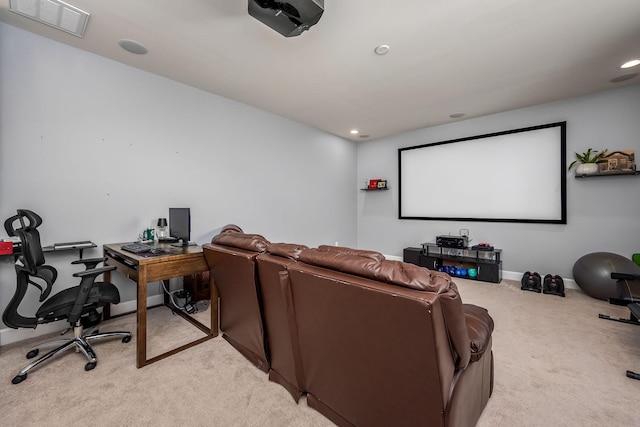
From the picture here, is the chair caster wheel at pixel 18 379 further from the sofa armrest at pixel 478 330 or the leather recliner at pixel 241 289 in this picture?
the sofa armrest at pixel 478 330

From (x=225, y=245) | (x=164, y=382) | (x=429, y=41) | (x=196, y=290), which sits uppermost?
(x=429, y=41)

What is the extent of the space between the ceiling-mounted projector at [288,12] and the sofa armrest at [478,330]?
207 centimetres

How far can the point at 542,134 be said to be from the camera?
4043mm

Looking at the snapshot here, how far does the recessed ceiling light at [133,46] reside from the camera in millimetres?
2516

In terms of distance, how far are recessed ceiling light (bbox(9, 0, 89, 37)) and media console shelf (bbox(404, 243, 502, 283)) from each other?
519 cm

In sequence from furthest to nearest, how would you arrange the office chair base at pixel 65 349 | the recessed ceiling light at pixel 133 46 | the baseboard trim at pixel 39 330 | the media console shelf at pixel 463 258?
the media console shelf at pixel 463 258 → the recessed ceiling light at pixel 133 46 → the baseboard trim at pixel 39 330 → the office chair base at pixel 65 349

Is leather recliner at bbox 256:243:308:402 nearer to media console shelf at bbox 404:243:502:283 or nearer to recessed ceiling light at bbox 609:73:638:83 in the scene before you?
→ media console shelf at bbox 404:243:502:283

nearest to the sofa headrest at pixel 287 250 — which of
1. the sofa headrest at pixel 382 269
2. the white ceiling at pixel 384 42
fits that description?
the sofa headrest at pixel 382 269

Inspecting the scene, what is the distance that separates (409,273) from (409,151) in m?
4.88

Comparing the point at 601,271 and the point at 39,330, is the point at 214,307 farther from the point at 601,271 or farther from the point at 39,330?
the point at 601,271

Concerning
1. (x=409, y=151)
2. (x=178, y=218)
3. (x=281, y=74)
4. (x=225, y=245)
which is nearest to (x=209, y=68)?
(x=281, y=74)

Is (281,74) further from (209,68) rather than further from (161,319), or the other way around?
(161,319)

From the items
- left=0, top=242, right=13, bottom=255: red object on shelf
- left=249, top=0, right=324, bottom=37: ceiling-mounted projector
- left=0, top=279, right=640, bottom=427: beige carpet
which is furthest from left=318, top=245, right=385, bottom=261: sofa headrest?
left=0, top=242, right=13, bottom=255: red object on shelf

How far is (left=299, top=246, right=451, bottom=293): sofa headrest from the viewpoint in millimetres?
1003
